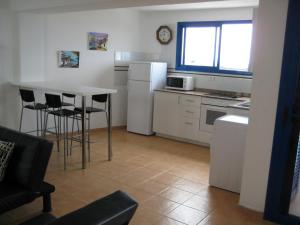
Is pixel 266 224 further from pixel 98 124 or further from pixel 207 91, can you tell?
pixel 98 124

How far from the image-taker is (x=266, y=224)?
115 inches

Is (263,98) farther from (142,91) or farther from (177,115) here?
(142,91)

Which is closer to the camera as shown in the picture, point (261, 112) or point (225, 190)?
point (261, 112)

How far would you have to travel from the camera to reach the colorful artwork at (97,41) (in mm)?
5761

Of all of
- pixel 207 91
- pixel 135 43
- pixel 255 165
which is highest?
pixel 135 43

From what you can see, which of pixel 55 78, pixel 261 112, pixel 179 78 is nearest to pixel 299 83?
pixel 261 112

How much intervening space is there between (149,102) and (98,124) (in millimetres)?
1149

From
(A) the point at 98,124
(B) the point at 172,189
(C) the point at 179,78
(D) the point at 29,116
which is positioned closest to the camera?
(B) the point at 172,189

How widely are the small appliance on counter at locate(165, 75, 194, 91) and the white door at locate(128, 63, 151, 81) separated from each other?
43 cm

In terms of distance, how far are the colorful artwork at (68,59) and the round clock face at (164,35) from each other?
1718 millimetres

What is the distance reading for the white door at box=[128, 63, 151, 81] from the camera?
5.77 m

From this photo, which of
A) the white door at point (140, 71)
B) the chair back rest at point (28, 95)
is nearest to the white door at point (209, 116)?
the white door at point (140, 71)

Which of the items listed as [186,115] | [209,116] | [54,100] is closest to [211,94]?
[209,116]

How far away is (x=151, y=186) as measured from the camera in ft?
12.1
